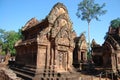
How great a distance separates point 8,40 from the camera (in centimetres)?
4703

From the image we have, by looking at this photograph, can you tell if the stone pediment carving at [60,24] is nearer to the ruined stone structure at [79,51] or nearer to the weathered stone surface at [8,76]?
the weathered stone surface at [8,76]

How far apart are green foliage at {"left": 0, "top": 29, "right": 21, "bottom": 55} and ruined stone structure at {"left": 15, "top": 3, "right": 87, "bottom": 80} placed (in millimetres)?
30951

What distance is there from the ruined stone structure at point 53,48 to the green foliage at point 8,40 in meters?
31.0

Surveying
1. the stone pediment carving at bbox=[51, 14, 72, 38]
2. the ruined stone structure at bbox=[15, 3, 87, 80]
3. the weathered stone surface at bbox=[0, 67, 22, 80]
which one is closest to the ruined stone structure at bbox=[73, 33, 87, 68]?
the ruined stone structure at bbox=[15, 3, 87, 80]

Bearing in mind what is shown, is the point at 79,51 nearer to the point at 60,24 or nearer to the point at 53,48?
the point at 60,24

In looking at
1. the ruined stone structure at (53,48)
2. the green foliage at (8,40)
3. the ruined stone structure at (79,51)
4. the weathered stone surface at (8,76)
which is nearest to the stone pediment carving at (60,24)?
the ruined stone structure at (53,48)

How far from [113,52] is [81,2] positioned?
1496 centimetres

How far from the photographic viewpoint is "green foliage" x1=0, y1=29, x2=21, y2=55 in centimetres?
4446

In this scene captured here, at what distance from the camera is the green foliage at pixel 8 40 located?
44.5m

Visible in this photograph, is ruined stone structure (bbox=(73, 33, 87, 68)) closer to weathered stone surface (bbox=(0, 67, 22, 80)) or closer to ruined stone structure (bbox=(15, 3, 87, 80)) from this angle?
ruined stone structure (bbox=(15, 3, 87, 80))

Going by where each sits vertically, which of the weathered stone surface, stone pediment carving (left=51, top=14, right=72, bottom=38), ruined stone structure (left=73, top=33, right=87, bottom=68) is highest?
stone pediment carving (left=51, top=14, right=72, bottom=38)

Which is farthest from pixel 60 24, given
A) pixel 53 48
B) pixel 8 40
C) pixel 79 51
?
pixel 8 40

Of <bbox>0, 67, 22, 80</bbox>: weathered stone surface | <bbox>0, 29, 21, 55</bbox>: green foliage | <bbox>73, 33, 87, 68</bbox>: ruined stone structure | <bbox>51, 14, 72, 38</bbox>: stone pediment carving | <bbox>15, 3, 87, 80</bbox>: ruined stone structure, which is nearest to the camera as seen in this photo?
<bbox>0, 67, 22, 80</bbox>: weathered stone surface

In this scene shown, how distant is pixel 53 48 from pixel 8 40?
37956 mm
